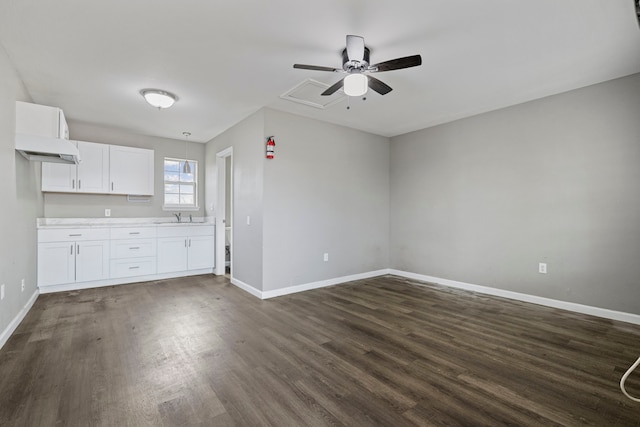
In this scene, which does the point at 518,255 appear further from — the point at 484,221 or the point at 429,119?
the point at 429,119

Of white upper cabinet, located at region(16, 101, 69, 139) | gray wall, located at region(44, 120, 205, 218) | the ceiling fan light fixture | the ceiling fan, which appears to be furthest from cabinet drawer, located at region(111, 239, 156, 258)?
the ceiling fan light fixture

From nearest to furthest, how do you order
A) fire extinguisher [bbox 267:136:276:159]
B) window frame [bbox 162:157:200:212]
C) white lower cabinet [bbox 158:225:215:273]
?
fire extinguisher [bbox 267:136:276:159] < white lower cabinet [bbox 158:225:215:273] < window frame [bbox 162:157:200:212]

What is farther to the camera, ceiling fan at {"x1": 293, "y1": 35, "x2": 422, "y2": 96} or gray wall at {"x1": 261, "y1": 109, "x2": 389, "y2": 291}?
gray wall at {"x1": 261, "y1": 109, "x2": 389, "y2": 291}

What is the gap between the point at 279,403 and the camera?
73.7 inches

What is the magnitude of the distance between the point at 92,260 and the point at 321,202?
3.63 m

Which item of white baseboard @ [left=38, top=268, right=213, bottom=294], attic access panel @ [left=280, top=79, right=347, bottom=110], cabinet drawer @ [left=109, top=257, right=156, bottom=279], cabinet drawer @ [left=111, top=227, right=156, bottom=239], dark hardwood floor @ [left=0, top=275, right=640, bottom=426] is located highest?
attic access panel @ [left=280, top=79, right=347, bottom=110]

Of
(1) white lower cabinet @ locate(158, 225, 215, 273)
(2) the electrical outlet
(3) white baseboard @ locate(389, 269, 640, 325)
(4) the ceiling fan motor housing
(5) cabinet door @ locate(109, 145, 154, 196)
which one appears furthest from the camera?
(1) white lower cabinet @ locate(158, 225, 215, 273)

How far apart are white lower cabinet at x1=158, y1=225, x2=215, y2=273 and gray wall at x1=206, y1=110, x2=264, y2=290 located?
999mm

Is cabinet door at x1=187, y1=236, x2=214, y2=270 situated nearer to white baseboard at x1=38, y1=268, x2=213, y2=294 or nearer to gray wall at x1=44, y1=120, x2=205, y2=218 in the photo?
white baseboard at x1=38, y1=268, x2=213, y2=294

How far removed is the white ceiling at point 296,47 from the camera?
2.19 metres

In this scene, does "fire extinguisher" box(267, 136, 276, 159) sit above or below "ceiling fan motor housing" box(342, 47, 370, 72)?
below

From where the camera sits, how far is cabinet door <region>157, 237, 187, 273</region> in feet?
17.1

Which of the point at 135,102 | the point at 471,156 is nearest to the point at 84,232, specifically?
the point at 135,102

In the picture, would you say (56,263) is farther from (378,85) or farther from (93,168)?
(378,85)
